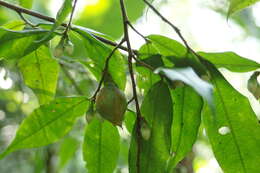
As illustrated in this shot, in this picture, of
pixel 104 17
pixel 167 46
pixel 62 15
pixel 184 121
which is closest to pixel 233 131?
pixel 184 121

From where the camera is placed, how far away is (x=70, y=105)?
82 centimetres

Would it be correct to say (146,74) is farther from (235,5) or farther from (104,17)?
(104,17)

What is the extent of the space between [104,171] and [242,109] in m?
0.27

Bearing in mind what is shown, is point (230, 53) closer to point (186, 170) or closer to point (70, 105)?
point (70, 105)

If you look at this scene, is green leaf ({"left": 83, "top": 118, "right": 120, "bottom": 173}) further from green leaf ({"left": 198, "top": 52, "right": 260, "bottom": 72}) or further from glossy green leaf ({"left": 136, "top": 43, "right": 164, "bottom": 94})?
green leaf ({"left": 198, "top": 52, "right": 260, "bottom": 72})

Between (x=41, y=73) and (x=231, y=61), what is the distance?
1.24 ft

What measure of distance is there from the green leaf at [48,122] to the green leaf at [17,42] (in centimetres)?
12

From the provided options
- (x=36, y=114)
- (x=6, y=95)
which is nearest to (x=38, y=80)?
(x=36, y=114)

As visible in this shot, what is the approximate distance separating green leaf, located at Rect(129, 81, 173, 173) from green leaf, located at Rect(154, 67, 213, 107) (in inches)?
4.9

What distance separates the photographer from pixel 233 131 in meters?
0.71

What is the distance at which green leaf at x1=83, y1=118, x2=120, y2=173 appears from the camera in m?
0.82

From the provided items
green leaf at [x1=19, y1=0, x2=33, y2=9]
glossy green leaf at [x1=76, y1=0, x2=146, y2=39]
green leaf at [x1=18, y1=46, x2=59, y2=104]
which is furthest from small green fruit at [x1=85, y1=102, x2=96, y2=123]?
glossy green leaf at [x1=76, y1=0, x2=146, y2=39]

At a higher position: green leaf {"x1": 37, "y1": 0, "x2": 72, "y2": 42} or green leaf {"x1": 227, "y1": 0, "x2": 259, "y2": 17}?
green leaf {"x1": 227, "y1": 0, "x2": 259, "y2": 17}

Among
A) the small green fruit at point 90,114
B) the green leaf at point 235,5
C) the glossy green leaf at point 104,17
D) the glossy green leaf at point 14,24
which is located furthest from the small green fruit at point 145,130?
the glossy green leaf at point 104,17
